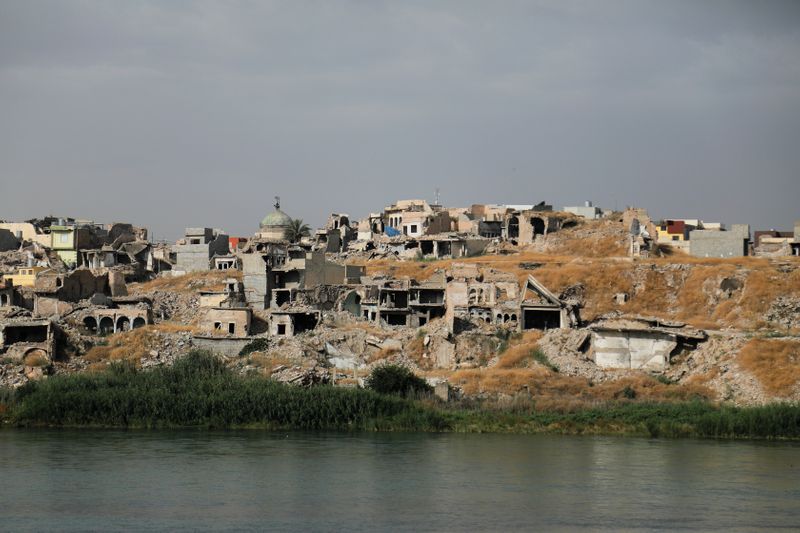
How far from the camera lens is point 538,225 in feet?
171

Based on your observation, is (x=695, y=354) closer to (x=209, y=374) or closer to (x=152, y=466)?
(x=209, y=374)

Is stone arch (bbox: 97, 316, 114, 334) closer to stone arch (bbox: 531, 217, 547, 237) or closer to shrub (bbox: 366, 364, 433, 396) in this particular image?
shrub (bbox: 366, 364, 433, 396)

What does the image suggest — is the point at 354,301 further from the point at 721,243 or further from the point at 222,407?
the point at 721,243

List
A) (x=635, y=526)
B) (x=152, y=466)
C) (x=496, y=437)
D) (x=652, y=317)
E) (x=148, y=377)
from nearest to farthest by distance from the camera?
1. (x=635, y=526)
2. (x=152, y=466)
3. (x=496, y=437)
4. (x=148, y=377)
5. (x=652, y=317)

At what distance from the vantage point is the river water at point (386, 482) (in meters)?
23.1

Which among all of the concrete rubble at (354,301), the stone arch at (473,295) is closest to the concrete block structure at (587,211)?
the concrete rubble at (354,301)

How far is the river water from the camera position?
23.1 metres

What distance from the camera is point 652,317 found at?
38750mm

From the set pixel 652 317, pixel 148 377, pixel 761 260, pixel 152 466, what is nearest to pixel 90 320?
pixel 148 377

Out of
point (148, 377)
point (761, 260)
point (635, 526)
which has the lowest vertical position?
point (635, 526)

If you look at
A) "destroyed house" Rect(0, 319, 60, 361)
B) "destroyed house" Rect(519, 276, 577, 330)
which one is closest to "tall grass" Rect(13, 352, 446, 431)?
"destroyed house" Rect(0, 319, 60, 361)

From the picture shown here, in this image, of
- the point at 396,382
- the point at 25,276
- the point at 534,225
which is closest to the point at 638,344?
the point at 396,382

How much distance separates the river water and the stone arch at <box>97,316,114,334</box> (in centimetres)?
Answer: 829

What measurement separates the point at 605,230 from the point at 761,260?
664 cm
